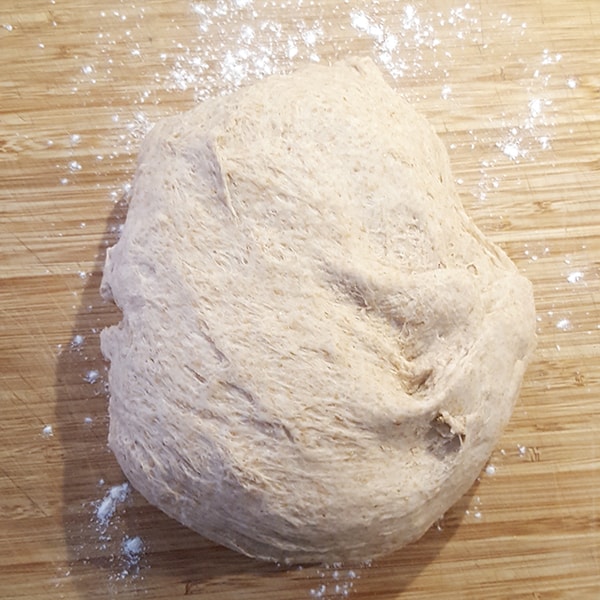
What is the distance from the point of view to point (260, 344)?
3.30ft

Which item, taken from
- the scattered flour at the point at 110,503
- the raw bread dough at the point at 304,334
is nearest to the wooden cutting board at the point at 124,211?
the scattered flour at the point at 110,503

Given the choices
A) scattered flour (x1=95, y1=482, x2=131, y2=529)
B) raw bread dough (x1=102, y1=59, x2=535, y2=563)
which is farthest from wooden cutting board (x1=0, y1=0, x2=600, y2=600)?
raw bread dough (x1=102, y1=59, x2=535, y2=563)

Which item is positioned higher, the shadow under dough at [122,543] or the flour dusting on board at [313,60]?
the flour dusting on board at [313,60]

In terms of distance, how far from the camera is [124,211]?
57.3 inches

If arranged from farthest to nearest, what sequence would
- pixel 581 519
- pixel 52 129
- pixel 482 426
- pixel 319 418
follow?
pixel 52 129 < pixel 581 519 < pixel 482 426 < pixel 319 418

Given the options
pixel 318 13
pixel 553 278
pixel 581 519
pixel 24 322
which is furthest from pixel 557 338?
pixel 24 322

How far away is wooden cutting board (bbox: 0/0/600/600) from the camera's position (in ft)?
4.42

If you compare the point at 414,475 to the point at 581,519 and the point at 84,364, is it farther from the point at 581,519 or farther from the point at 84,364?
the point at 84,364

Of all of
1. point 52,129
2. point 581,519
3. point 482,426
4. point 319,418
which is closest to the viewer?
point 319,418

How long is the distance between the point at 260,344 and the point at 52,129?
2.83 ft

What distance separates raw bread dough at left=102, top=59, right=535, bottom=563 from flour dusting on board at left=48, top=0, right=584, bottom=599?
0.37 meters

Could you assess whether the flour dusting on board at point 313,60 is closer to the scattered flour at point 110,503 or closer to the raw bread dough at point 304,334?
the raw bread dough at point 304,334

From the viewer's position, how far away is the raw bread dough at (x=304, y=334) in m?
0.99

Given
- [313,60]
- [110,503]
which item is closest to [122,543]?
[110,503]
